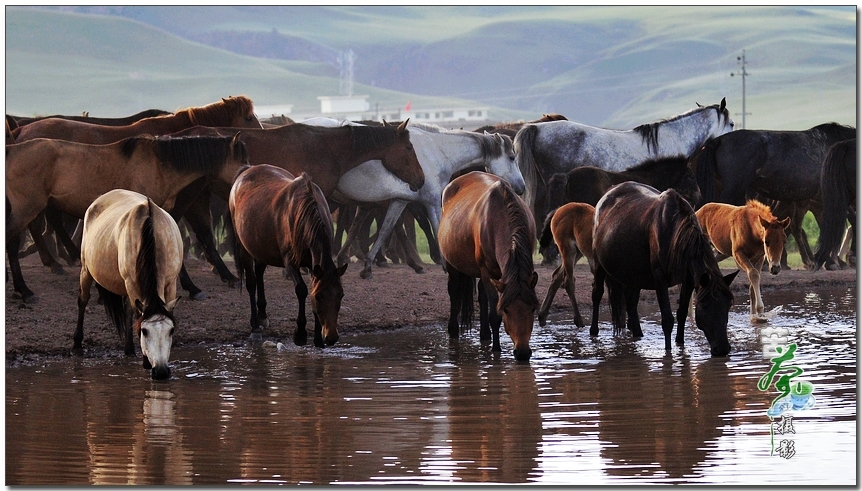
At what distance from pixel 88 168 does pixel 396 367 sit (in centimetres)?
465

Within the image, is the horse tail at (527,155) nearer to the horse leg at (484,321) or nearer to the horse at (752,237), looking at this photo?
the horse at (752,237)

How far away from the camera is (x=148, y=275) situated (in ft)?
27.2

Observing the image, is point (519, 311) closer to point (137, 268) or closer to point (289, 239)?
point (289, 239)

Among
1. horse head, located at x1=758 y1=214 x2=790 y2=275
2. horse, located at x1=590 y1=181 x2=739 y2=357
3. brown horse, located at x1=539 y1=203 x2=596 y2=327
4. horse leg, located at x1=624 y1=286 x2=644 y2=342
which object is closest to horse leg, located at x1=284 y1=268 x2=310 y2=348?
brown horse, located at x1=539 y1=203 x2=596 y2=327

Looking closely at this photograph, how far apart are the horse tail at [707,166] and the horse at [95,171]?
258 inches

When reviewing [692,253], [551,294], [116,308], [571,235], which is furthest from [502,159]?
[116,308]

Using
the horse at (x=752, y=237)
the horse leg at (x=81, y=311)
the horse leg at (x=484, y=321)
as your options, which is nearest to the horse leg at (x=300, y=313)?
the horse leg at (x=484, y=321)

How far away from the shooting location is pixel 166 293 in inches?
338

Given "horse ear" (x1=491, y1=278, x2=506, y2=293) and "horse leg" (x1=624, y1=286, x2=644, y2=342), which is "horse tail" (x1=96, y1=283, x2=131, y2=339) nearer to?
"horse ear" (x1=491, y1=278, x2=506, y2=293)

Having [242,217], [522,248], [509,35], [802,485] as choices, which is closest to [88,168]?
[242,217]

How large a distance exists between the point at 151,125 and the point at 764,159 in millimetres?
8204

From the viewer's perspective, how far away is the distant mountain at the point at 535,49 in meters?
8.61

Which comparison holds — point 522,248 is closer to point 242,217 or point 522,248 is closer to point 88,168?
point 242,217

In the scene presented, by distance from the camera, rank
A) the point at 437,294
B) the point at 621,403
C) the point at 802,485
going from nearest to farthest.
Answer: the point at 802,485, the point at 621,403, the point at 437,294
